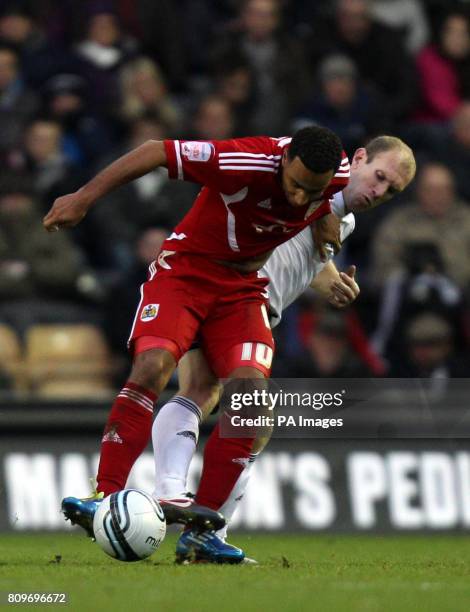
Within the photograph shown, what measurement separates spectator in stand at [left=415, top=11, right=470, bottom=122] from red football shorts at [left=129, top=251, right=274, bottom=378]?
7011 millimetres

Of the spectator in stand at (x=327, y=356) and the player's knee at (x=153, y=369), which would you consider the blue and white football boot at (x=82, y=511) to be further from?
the spectator in stand at (x=327, y=356)

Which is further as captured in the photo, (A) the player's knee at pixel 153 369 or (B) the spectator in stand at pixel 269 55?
(B) the spectator in stand at pixel 269 55

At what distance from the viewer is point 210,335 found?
7.87 meters

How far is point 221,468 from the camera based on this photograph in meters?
7.59

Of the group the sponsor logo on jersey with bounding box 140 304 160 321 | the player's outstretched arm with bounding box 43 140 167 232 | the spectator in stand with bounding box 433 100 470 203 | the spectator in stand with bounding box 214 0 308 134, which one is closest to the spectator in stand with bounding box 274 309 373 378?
the spectator in stand with bounding box 433 100 470 203

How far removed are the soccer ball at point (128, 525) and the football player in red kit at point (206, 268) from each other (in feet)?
0.34

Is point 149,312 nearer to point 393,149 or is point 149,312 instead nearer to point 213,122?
point 393,149

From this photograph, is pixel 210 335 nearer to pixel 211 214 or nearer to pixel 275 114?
pixel 211 214

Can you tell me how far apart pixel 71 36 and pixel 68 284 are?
121 inches

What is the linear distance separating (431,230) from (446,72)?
238 cm

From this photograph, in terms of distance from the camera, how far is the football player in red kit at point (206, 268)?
7230mm

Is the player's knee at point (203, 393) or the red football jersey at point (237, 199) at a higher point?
the red football jersey at point (237, 199)

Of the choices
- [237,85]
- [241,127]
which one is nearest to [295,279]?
[241,127]

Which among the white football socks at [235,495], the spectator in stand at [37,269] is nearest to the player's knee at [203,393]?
the white football socks at [235,495]
